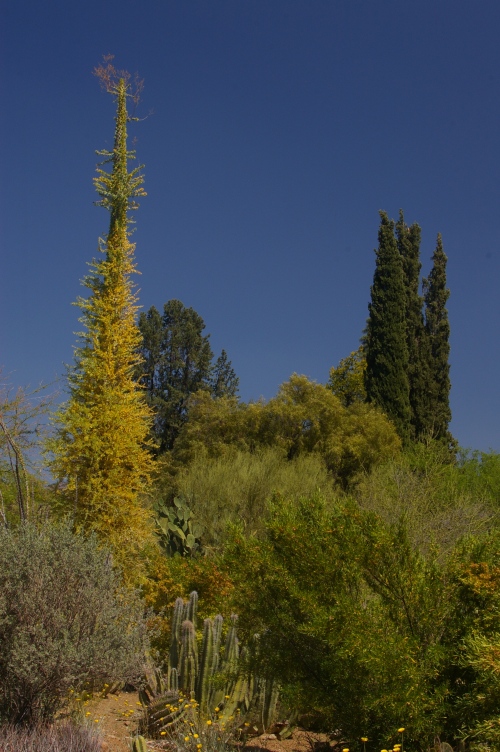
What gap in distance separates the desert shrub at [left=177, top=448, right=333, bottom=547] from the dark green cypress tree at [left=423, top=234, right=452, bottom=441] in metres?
7.80

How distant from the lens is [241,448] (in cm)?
2716

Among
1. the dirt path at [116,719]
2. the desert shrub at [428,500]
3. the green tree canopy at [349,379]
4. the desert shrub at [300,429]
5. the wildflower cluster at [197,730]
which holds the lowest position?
the dirt path at [116,719]

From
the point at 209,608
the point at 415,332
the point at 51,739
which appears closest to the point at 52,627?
the point at 51,739

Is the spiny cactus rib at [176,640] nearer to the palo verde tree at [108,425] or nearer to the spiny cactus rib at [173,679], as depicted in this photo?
the spiny cactus rib at [173,679]

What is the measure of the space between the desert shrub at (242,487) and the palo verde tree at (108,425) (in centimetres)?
606

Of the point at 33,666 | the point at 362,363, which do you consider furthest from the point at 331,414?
the point at 33,666

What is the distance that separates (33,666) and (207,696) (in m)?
2.04

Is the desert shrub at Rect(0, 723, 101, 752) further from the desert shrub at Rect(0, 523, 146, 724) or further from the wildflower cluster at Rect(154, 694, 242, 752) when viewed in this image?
the wildflower cluster at Rect(154, 694, 242, 752)

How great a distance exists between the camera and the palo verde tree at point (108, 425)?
1154 centimetres

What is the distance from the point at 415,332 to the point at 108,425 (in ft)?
71.5

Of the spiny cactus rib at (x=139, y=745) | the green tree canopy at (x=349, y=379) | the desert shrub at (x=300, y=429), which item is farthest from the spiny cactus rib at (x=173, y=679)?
the green tree canopy at (x=349, y=379)

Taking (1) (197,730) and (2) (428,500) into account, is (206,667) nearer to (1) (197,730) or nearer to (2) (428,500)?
(1) (197,730)

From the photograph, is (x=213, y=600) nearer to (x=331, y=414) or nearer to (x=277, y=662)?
(x=277, y=662)

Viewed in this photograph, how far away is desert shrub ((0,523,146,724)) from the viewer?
6.02 m
